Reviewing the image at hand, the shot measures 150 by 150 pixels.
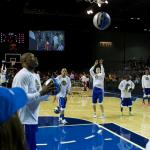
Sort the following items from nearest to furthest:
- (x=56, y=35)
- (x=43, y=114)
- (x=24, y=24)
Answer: (x=43, y=114), (x=24, y=24), (x=56, y=35)

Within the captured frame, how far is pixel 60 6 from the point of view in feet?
74.4

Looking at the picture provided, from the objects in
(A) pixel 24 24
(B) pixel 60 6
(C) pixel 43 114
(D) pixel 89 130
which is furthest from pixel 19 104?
(A) pixel 24 24

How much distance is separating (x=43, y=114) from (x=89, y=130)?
3336mm

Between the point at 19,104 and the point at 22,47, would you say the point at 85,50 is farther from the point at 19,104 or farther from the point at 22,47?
the point at 19,104

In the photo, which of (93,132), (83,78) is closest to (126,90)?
(93,132)

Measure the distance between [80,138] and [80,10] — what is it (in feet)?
54.0

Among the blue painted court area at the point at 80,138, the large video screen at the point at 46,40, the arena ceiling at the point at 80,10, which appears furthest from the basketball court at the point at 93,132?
the large video screen at the point at 46,40

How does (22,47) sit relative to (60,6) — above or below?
below

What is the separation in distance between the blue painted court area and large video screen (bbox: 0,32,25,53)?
16829 millimetres

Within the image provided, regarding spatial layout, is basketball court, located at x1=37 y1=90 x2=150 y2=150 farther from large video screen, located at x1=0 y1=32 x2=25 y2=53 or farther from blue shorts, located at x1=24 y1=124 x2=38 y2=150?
large video screen, located at x1=0 y1=32 x2=25 y2=53

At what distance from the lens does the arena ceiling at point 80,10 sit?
21.4 meters

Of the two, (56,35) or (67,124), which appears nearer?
(67,124)

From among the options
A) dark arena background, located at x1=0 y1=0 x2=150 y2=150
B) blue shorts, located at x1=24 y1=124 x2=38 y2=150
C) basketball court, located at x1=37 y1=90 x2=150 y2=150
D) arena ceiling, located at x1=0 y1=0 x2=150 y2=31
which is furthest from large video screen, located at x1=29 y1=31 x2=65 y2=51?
blue shorts, located at x1=24 y1=124 x2=38 y2=150

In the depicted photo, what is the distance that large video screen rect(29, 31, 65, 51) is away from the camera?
26.9 m
